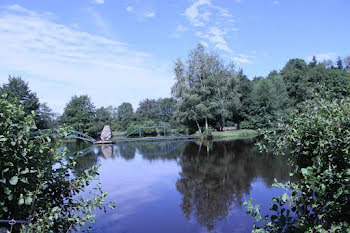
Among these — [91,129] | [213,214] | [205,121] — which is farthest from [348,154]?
[91,129]

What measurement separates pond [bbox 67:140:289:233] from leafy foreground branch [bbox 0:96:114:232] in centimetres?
267

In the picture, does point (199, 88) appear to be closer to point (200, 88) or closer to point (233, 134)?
point (200, 88)

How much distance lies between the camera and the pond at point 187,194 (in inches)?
205

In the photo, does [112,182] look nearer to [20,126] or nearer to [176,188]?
[176,188]

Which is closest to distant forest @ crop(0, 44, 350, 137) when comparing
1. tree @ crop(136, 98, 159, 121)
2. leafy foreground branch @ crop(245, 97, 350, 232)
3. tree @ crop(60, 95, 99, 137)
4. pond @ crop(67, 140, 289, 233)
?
tree @ crop(60, 95, 99, 137)

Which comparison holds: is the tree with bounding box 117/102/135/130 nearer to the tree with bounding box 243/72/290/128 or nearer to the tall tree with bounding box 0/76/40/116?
the tall tree with bounding box 0/76/40/116

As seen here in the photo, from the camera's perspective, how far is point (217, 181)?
843 centimetres

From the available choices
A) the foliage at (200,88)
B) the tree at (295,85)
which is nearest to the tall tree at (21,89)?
the foliage at (200,88)

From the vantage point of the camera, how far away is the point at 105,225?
5.28 meters

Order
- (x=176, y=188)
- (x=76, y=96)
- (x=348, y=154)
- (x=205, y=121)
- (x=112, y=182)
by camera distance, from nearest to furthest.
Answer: (x=348, y=154)
(x=176, y=188)
(x=112, y=182)
(x=205, y=121)
(x=76, y=96)

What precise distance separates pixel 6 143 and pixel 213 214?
14.7ft

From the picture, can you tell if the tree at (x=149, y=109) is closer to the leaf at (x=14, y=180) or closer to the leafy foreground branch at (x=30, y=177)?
the leafy foreground branch at (x=30, y=177)

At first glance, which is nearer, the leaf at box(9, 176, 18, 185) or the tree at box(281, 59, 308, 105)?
the leaf at box(9, 176, 18, 185)

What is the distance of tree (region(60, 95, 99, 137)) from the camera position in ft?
116
